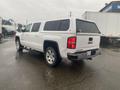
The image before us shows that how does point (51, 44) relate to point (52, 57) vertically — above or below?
above

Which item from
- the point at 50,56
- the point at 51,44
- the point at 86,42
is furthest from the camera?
the point at 50,56

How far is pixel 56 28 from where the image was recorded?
18.0 feet

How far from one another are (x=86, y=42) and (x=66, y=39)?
33.2 inches

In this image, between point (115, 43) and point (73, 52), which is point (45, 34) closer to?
point (73, 52)

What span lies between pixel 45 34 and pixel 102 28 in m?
9.66

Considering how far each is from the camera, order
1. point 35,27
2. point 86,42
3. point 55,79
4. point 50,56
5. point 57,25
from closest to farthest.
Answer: point 55,79
point 86,42
point 57,25
point 50,56
point 35,27

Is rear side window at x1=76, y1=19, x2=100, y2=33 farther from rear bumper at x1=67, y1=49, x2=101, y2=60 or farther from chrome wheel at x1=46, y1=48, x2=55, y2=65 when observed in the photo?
chrome wheel at x1=46, y1=48, x2=55, y2=65

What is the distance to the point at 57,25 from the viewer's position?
5.51 metres

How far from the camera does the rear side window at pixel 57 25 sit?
16.5 feet

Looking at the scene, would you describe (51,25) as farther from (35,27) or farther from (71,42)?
(71,42)

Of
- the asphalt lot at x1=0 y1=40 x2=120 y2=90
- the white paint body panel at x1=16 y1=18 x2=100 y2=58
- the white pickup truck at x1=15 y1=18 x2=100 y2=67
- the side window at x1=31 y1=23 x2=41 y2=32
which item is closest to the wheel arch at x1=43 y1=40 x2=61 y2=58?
the white pickup truck at x1=15 y1=18 x2=100 y2=67

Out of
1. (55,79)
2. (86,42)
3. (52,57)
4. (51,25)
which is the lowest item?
(55,79)

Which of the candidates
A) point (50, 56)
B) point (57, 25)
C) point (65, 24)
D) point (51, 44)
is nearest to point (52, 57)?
point (50, 56)

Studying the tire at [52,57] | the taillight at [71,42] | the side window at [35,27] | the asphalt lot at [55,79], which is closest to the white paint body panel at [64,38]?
the taillight at [71,42]
